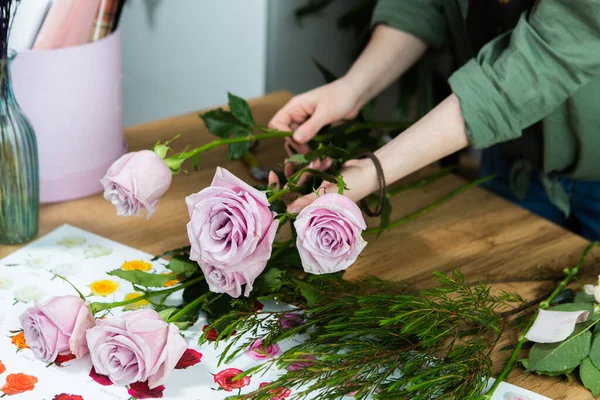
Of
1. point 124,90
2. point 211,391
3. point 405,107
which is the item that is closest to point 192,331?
point 211,391

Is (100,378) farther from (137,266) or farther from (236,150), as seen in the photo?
(236,150)

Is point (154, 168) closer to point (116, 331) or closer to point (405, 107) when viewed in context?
point (116, 331)

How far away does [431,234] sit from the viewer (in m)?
0.95

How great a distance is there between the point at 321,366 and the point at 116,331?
17 cm

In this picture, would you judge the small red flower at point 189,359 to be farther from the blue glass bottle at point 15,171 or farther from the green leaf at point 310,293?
the blue glass bottle at point 15,171

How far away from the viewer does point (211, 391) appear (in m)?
0.65

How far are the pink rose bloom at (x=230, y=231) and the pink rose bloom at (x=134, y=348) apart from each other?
6 centimetres

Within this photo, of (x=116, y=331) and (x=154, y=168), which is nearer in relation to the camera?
(x=116, y=331)

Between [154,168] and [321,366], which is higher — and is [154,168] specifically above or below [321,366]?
above

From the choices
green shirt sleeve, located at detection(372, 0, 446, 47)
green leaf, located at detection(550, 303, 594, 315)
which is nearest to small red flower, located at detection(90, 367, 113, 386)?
green leaf, located at detection(550, 303, 594, 315)

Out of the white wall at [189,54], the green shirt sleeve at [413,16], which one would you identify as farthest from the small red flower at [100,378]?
the white wall at [189,54]

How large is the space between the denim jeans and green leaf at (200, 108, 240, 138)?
459mm

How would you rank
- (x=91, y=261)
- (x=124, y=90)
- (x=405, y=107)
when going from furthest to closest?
(x=124, y=90), (x=405, y=107), (x=91, y=261)

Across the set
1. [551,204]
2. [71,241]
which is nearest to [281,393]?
[71,241]
